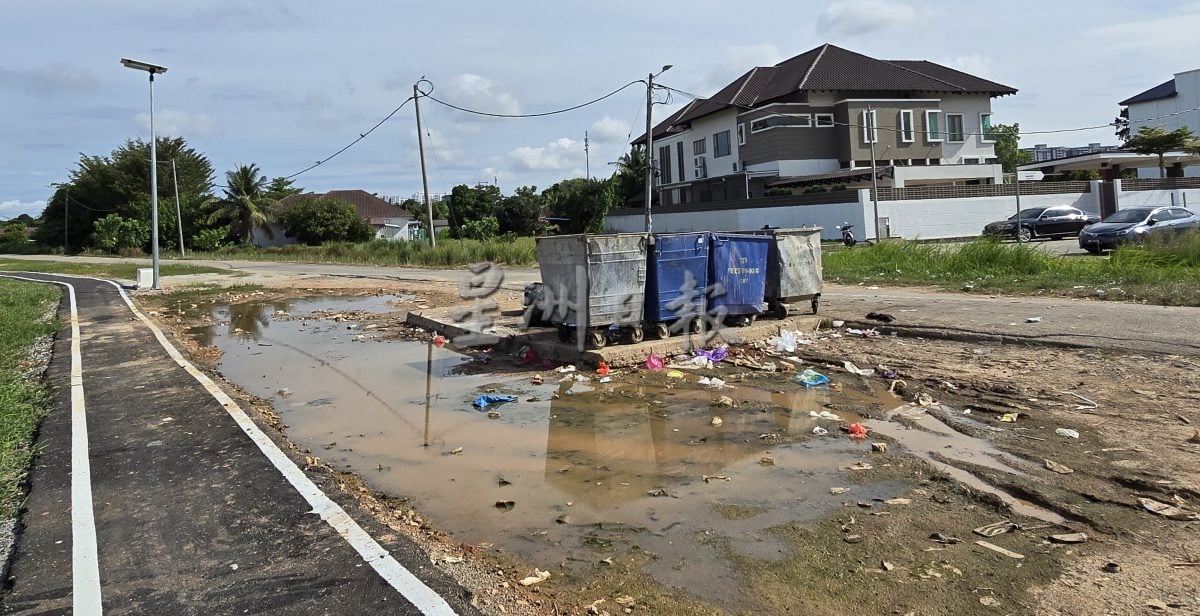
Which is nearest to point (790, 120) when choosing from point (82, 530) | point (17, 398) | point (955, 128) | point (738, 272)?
point (955, 128)

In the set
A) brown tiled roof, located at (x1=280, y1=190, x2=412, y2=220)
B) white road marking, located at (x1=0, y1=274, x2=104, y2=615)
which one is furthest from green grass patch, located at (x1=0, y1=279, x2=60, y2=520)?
brown tiled roof, located at (x1=280, y1=190, x2=412, y2=220)

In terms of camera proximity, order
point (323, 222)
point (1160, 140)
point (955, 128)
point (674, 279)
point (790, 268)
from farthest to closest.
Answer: point (323, 222) < point (955, 128) < point (1160, 140) < point (790, 268) < point (674, 279)

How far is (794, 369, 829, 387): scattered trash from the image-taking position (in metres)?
7.82

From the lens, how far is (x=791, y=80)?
139ft

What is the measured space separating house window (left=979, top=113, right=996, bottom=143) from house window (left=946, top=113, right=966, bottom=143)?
4.58 ft

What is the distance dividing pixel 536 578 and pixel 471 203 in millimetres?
61236

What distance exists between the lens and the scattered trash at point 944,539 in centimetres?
395

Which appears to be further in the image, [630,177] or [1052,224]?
[630,177]

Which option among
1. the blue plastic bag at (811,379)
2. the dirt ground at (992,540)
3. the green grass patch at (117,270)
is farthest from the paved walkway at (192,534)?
the green grass patch at (117,270)

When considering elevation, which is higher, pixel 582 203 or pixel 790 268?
pixel 582 203

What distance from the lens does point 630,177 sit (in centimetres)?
6066

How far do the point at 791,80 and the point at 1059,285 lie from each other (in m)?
31.7

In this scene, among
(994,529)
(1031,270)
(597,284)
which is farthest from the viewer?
(1031,270)

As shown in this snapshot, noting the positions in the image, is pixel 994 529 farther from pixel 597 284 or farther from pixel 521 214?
pixel 521 214
